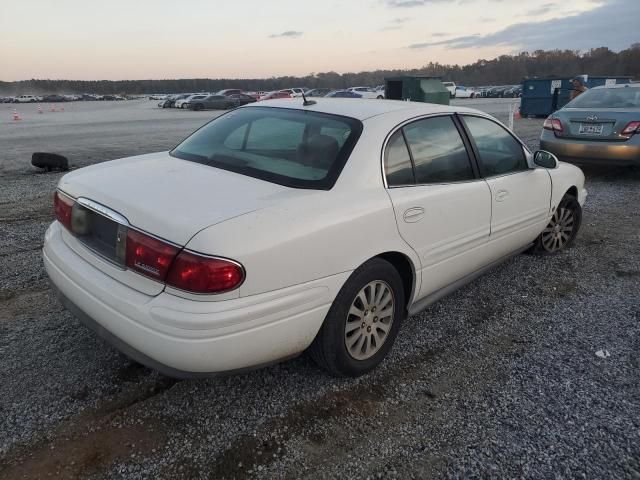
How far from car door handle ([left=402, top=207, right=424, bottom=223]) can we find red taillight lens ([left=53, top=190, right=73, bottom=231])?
1.89 metres

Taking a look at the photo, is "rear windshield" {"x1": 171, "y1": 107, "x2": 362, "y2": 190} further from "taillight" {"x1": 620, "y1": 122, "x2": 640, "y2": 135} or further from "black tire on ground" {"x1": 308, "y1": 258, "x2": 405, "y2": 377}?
"taillight" {"x1": 620, "y1": 122, "x2": 640, "y2": 135}

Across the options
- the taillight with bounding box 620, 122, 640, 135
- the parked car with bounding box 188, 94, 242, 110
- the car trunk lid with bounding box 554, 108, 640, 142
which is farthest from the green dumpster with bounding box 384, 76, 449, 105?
the parked car with bounding box 188, 94, 242, 110

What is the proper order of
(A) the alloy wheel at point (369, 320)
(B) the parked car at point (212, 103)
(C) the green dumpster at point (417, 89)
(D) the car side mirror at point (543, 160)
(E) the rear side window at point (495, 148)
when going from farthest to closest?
(B) the parked car at point (212, 103)
(C) the green dumpster at point (417, 89)
(D) the car side mirror at point (543, 160)
(E) the rear side window at point (495, 148)
(A) the alloy wheel at point (369, 320)

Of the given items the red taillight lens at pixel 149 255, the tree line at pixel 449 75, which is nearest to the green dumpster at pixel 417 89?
the red taillight lens at pixel 149 255

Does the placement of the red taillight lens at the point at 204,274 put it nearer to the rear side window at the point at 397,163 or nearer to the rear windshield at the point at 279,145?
the rear windshield at the point at 279,145

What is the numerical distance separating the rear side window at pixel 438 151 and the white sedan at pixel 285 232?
0.01 metres

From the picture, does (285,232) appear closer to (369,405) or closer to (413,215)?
(413,215)

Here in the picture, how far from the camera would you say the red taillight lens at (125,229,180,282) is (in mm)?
2166

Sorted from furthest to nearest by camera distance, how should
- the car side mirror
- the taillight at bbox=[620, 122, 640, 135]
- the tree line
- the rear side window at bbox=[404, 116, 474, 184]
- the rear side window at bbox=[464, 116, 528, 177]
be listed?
the tree line
the taillight at bbox=[620, 122, 640, 135]
the car side mirror
the rear side window at bbox=[464, 116, 528, 177]
the rear side window at bbox=[404, 116, 474, 184]

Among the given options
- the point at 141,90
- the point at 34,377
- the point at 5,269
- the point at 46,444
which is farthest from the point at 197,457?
the point at 141,90

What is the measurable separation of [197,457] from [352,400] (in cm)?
86

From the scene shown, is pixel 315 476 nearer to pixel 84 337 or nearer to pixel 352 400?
pixel 352 400

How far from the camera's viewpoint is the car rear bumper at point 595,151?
7426 mm

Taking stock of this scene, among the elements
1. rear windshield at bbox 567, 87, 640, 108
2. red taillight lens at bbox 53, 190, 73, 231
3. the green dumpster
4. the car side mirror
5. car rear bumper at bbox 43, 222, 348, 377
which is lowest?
car rear bumper at bbox 43, 222, 348, 377
